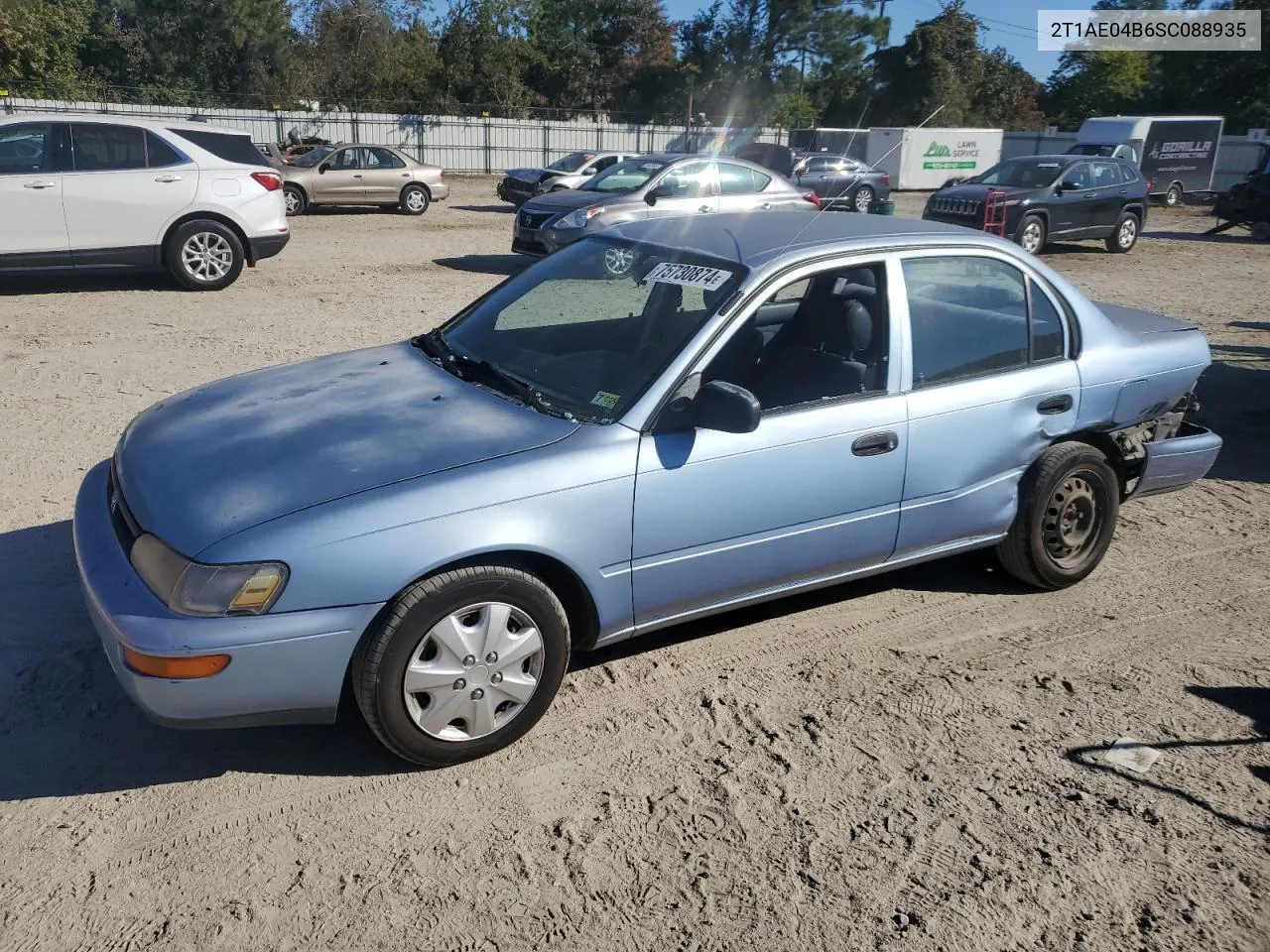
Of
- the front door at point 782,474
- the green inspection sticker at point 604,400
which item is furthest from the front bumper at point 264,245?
the green inspection sticker at point 604,400

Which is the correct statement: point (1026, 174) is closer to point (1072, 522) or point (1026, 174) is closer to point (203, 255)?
point (203, 255)

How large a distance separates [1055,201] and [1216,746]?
1610 cm

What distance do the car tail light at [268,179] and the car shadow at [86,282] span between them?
1.39 meters

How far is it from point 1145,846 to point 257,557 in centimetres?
274

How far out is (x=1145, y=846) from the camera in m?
3.21

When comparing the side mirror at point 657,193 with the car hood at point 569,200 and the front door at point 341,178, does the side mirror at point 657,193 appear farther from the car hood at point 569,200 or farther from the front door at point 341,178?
the front door at point 341,178

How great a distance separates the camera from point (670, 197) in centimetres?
1448

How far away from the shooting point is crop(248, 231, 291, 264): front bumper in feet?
38.0

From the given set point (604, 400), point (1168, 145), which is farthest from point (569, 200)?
point (1168, 145)

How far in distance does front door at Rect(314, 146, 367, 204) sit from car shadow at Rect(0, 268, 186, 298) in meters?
9.04

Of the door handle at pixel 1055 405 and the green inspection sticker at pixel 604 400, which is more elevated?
the green inspection sticker at pixel 604 400

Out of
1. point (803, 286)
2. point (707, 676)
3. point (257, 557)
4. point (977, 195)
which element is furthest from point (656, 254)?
point (977, 195)

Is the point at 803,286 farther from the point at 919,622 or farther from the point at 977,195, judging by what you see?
the point at 977,195

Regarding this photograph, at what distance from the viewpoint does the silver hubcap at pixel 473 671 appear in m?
3.30
